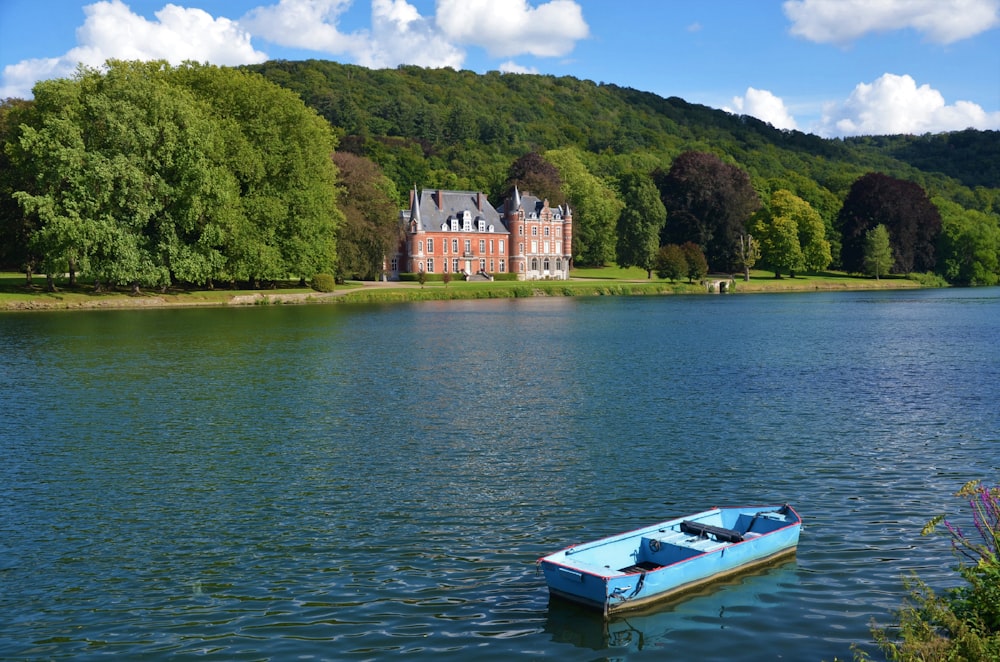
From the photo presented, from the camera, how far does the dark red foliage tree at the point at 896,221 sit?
129875mm

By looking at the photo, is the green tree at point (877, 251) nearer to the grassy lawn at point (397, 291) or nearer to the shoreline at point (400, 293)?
the grassy lawn at point (397, 291)

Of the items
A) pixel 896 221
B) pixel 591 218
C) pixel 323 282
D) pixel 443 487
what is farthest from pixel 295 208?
pixel 896 221

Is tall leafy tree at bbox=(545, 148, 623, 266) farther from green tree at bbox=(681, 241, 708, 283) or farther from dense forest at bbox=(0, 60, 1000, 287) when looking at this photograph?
green tree at bbox=(681, 241, 708, 283)

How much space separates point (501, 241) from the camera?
392ft

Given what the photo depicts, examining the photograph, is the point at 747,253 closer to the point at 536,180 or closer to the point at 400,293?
the point at 536,180

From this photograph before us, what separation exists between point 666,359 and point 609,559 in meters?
29.2

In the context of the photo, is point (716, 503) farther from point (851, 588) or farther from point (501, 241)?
point (501, 241)

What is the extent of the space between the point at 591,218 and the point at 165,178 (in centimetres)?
7313

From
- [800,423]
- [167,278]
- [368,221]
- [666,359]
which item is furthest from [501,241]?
[800,423]

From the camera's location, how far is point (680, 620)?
494 inches

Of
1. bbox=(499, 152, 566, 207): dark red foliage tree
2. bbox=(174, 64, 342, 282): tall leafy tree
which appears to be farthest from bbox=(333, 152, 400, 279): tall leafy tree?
bbox=(499, 152, 566, 207): dark red foliage tree

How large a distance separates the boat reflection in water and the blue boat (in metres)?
0.18

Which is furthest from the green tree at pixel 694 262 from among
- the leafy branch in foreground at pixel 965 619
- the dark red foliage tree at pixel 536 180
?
the leafy branch in foreground at pixel 965 619

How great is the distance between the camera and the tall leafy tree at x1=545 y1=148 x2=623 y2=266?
133 meters
